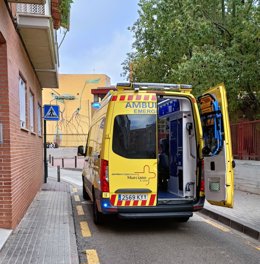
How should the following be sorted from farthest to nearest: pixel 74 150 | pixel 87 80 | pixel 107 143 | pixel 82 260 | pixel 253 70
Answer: pixel 87 80 → pixel 74 150 → pixel 253 70 → pixel 107 143 → pixel 82 260

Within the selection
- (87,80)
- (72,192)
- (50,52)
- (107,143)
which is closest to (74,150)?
(87,80)

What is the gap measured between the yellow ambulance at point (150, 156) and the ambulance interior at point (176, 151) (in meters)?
0.02

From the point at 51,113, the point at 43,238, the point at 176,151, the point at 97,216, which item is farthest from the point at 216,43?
the point at 43,238

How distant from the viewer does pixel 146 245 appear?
21.4ft

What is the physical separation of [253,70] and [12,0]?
331 inches

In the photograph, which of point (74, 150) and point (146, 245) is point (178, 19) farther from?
point (74, 150)

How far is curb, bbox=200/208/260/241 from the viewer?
7158 millimetres

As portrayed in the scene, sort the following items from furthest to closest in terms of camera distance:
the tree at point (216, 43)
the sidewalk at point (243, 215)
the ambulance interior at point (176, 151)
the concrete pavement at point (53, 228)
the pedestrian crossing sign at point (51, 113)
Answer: the pedestrian crossing sign at point (51, 113) < the tree at point (216, 43) < the ambulance interior at point (176, 151) < the sidewalk at point (243, 215) < the concrete pavement at point (53, 228)

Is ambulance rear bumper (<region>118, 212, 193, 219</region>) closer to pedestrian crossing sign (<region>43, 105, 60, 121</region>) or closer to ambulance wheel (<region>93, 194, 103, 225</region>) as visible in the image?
ambulance wheel (<region>93, 194, 103, 225</region>)

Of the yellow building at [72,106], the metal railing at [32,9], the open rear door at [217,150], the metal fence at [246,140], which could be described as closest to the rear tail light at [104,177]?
the open rear door at [217,150]

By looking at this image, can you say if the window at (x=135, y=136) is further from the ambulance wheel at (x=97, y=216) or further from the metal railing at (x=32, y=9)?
the metal railing at (x=32, y=9)

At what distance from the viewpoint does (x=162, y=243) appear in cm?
667

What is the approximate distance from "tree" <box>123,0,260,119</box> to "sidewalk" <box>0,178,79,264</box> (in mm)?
6159

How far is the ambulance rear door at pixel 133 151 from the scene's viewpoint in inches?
282
